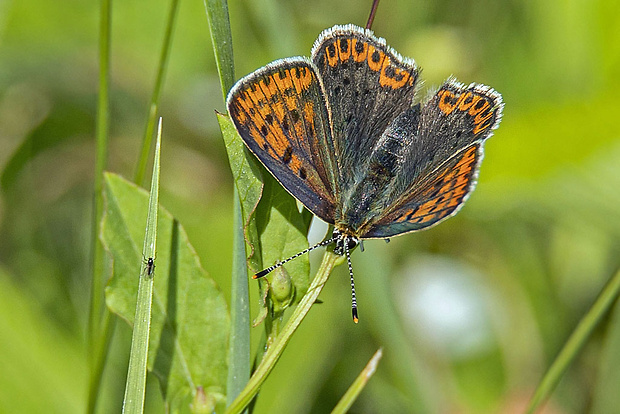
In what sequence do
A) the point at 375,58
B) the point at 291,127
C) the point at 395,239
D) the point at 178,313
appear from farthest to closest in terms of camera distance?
the point at 395,239 → the point at 375,58 → the point at 291,127 → the point at 178,313

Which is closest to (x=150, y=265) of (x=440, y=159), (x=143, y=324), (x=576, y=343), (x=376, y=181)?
(x=143, y=324)

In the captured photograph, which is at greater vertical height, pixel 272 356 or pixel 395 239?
pixel 395 239

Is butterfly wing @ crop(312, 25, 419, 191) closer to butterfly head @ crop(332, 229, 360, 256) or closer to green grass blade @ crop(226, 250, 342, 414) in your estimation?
butterfly head @ crop(332, 229, 360, 256)

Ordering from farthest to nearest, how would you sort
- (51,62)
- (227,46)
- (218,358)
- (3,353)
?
(51,62) < (3,353) < (218,358) < (227,46)

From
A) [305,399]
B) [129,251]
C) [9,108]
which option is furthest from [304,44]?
[129,251]

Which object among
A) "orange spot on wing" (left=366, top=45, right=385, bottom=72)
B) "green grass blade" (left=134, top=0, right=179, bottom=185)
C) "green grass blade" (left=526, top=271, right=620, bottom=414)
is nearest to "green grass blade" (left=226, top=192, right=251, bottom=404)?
"green grass blade" (left=134, top=0, right=179, bottom=185)

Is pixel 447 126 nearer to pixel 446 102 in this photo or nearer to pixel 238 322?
pixel 446 102

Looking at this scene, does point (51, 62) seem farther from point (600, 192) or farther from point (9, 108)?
point (600, 192)
